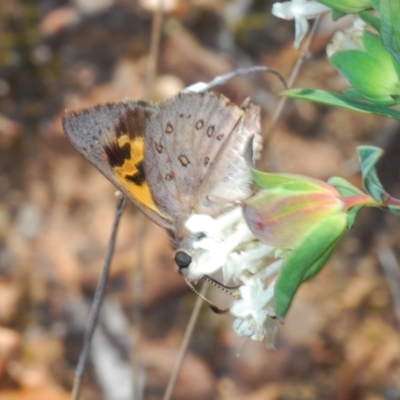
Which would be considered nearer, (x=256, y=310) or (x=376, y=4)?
(x=376, y=4)

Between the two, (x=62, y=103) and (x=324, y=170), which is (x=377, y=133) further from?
(x=62, y=103)

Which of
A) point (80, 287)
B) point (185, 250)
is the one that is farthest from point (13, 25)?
point (185, 250)

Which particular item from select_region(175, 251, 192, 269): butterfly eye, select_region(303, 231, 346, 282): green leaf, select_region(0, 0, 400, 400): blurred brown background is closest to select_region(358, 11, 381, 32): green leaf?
select_region(303, 231, 346, 282): green leaf

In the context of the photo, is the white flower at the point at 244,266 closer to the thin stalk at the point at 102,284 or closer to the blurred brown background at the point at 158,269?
the thin stalk at the point at 102,284

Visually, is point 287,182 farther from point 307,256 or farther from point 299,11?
point 299,11

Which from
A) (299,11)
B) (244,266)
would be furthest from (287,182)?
(299,11)
